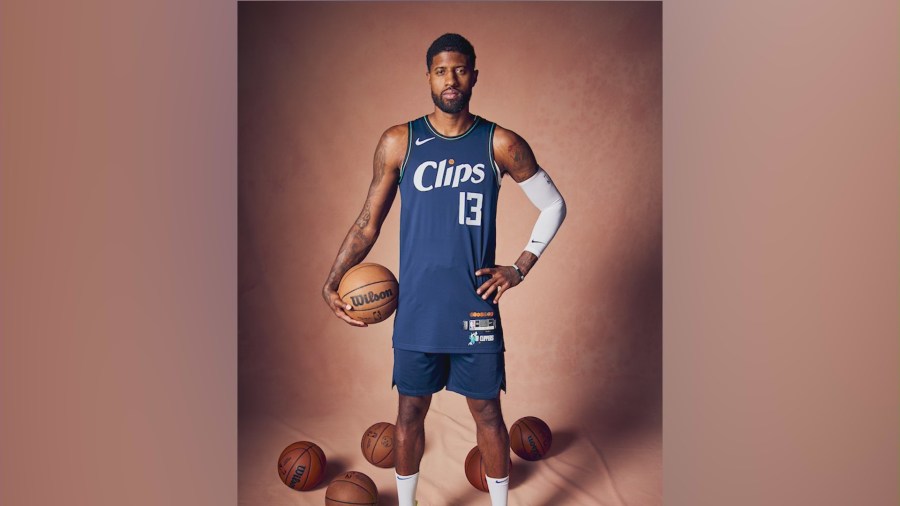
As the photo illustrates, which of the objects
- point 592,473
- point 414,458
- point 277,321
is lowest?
point 592,473

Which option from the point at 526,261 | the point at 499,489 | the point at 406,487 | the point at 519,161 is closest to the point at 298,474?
the point at 406,487

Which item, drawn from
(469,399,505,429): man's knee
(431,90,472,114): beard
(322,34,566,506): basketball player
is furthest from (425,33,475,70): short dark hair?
(469,399,505,429): man's knee

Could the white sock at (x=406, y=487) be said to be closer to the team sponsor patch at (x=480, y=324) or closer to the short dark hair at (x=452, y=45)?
the team sponsor patch at (x=480, y=324)

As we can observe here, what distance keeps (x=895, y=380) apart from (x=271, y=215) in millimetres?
3902

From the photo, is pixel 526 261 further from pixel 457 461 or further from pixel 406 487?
pixel 457 461

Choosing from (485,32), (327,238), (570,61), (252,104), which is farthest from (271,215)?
(570,61)

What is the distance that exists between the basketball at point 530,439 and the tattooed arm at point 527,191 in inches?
47.3

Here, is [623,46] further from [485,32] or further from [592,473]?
[592,473]

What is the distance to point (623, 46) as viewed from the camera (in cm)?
447

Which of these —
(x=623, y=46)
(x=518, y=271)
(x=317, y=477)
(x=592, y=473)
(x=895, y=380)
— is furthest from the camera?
(x=623, y=46)

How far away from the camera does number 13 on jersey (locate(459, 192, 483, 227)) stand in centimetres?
288

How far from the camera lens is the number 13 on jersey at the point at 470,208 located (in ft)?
9.46

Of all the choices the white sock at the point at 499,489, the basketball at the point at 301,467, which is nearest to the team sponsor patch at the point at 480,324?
the white sock at the point at 499,489

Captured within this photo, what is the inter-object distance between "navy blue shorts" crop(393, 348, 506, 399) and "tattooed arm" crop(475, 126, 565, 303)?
0.25 meters
